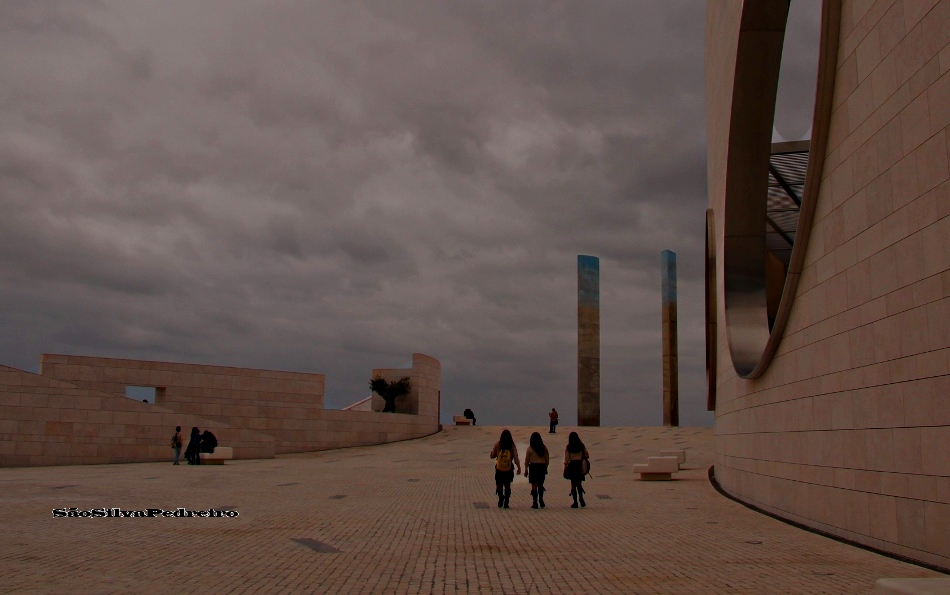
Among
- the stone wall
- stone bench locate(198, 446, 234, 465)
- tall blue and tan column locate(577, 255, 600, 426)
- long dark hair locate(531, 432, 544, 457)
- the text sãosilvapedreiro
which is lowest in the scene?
the text sãosilvapedreiro

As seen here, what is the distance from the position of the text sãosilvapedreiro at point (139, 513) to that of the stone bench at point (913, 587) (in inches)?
325

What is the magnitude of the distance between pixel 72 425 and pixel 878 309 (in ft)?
68.1

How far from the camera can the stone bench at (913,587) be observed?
406 centimetres

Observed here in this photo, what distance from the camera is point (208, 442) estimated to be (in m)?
22.8

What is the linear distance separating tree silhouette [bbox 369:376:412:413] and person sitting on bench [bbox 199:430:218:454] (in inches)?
417

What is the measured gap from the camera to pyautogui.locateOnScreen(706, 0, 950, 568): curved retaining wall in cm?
691

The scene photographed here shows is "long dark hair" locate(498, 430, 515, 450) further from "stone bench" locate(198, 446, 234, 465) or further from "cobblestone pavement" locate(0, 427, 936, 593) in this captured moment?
"stone bench" locate(198, 446, 234, 465)

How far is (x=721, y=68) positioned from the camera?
16578mm

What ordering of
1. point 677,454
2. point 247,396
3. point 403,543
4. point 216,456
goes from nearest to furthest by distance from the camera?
point 403,543 → point 216,456 → point 677,454 → point 247,396

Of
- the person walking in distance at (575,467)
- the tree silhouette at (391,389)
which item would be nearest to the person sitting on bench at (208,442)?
the tree silhouette at (391,389)

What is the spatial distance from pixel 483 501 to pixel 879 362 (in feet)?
23.2

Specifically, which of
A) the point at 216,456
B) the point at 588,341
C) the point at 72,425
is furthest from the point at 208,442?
the point at 588,341

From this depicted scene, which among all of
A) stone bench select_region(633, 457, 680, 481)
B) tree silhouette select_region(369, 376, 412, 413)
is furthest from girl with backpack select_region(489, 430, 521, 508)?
tree silhouette select_region(369, 376, 412, 413)

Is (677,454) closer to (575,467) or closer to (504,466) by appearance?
(575,467)
